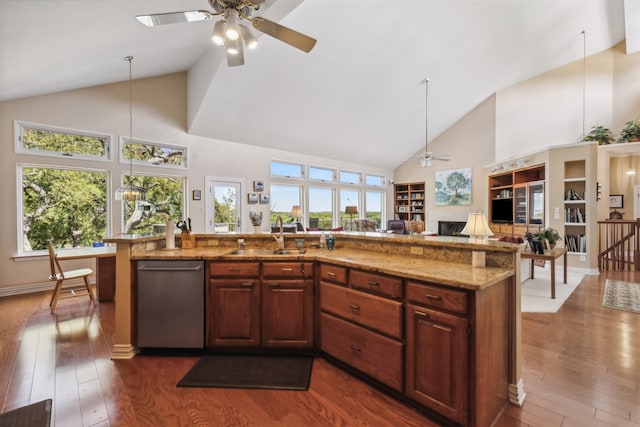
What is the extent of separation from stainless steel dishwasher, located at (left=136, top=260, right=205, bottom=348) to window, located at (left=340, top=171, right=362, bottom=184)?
23.8ft

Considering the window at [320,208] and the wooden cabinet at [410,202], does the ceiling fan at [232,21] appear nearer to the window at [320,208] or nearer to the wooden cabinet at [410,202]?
the window at [320,208]

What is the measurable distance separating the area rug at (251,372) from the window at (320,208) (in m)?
6.07

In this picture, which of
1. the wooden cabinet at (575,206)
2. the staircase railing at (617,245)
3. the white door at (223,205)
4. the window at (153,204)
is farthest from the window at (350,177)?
the staircase railing at (617,245)

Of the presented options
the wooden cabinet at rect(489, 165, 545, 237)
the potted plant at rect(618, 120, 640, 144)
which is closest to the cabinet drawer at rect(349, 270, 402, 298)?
the wooden cabinet at rect(489, 165, 545, 237)

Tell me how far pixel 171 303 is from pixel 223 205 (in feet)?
14.1

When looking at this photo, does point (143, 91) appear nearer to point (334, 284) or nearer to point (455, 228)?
point (334, 284)

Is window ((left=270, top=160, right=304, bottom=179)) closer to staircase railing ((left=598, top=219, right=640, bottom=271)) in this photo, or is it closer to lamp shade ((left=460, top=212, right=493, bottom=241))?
lamp shade ((left=460, top=212, right=493, bottom=241))

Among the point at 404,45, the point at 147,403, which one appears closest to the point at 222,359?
the point at 147,403

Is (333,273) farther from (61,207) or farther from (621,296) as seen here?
(61,207)

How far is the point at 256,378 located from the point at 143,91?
225 inches

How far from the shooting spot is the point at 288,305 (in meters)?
2.40

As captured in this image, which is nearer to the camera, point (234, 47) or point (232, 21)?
point (232, 21)

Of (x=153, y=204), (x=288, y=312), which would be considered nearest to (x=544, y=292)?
(x=288, y=312)

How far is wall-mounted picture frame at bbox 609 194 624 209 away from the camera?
680cm
